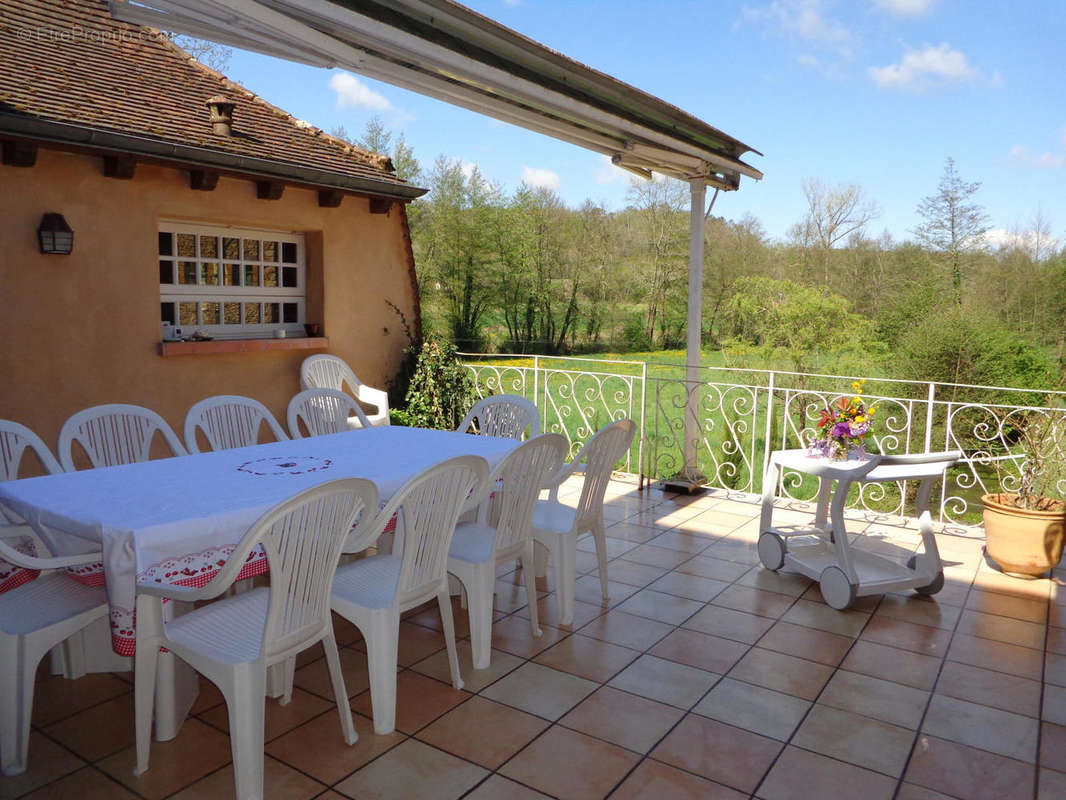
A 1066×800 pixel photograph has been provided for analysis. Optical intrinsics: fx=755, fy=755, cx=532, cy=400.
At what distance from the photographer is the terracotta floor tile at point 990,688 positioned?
272cm

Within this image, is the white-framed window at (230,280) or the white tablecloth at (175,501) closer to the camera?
the white tablecloth at (175,501)

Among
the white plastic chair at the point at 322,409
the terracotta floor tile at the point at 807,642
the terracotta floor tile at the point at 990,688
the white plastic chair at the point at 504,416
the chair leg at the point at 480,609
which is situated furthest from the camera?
the white plastic chair at the point at 322,409

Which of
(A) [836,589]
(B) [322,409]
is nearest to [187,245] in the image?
(B) [322,409]

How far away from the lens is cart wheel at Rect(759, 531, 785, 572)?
13.1 feet

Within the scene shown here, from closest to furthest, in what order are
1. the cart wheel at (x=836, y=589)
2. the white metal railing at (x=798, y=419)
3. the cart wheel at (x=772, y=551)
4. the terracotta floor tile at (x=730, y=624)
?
the terracotta floor tile at (x=730, y=624) < the cart wheel at (x=836, y=589) < the cart wheel at (x=772, y=551) < the white metal railing at (x=798, y=419)

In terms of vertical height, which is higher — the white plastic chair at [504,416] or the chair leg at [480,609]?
the white plastic chair at [504,416]

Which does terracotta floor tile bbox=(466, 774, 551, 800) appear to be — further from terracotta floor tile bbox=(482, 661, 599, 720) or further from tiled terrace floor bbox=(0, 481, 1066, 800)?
terracotta floor tile bbox=(482, 661, 599, 720)

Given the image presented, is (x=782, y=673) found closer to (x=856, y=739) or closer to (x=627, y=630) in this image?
(x=856, y=739)

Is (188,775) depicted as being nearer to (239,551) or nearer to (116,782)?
(116,782)

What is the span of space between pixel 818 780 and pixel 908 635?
1.35m

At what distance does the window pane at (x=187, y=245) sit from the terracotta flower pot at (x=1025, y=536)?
5.46 m

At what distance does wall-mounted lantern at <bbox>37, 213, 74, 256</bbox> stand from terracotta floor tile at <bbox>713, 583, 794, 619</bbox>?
4.25 meters

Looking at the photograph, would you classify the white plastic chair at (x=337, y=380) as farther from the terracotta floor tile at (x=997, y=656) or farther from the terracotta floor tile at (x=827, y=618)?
the terracotta floor tile at (x=997, y=656)

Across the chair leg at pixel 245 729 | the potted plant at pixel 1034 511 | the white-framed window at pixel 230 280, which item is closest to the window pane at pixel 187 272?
the white-framed window at pixel 230 280
